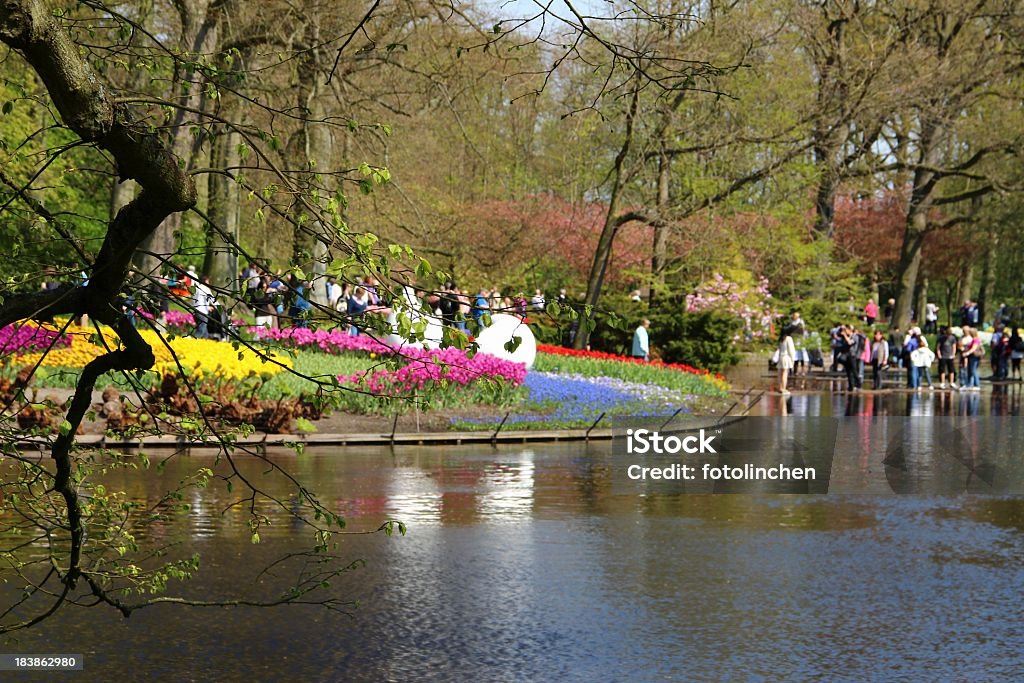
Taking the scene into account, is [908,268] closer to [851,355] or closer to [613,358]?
[851,355]

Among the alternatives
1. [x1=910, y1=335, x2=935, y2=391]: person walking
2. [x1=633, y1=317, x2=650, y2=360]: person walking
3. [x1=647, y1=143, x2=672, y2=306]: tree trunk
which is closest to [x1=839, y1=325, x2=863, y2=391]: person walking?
[x1=910, y1=335, x2=935, y2=391]: person walking

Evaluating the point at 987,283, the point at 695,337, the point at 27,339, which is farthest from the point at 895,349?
the point at 27,339

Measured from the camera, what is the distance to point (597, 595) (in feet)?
32.8

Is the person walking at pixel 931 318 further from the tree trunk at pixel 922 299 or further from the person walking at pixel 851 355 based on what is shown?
the person walking at pixel 851 355

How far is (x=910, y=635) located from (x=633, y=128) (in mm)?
28810

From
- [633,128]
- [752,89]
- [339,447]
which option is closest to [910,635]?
[339,447]

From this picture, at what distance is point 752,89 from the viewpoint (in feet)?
136

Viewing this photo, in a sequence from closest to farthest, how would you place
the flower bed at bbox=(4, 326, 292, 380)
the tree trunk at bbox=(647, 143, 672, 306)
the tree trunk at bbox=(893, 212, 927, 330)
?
1. the flower bed at bbox=(4, 326, 292, 380)
2. the tree trunk at bbox=(647, 143, 672, 306)
3. the tree trunk at bbox=(893, 212, 927, 330)

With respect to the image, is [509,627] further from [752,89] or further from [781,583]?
[752,89]

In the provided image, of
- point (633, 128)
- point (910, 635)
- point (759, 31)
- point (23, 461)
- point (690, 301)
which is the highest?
point (759, 31)

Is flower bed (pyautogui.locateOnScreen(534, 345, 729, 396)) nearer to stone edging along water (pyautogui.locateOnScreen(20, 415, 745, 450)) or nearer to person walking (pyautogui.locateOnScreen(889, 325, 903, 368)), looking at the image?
stone edging along water (pyautogui.locateOnScreen(20, 415, 745, 450))

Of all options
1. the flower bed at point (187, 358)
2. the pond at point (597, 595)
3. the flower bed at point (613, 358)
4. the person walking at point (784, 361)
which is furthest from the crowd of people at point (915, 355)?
the pond at point (597, 595)

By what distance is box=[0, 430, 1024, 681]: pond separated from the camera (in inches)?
317

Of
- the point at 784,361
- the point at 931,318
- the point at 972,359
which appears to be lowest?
the point at 784,361
